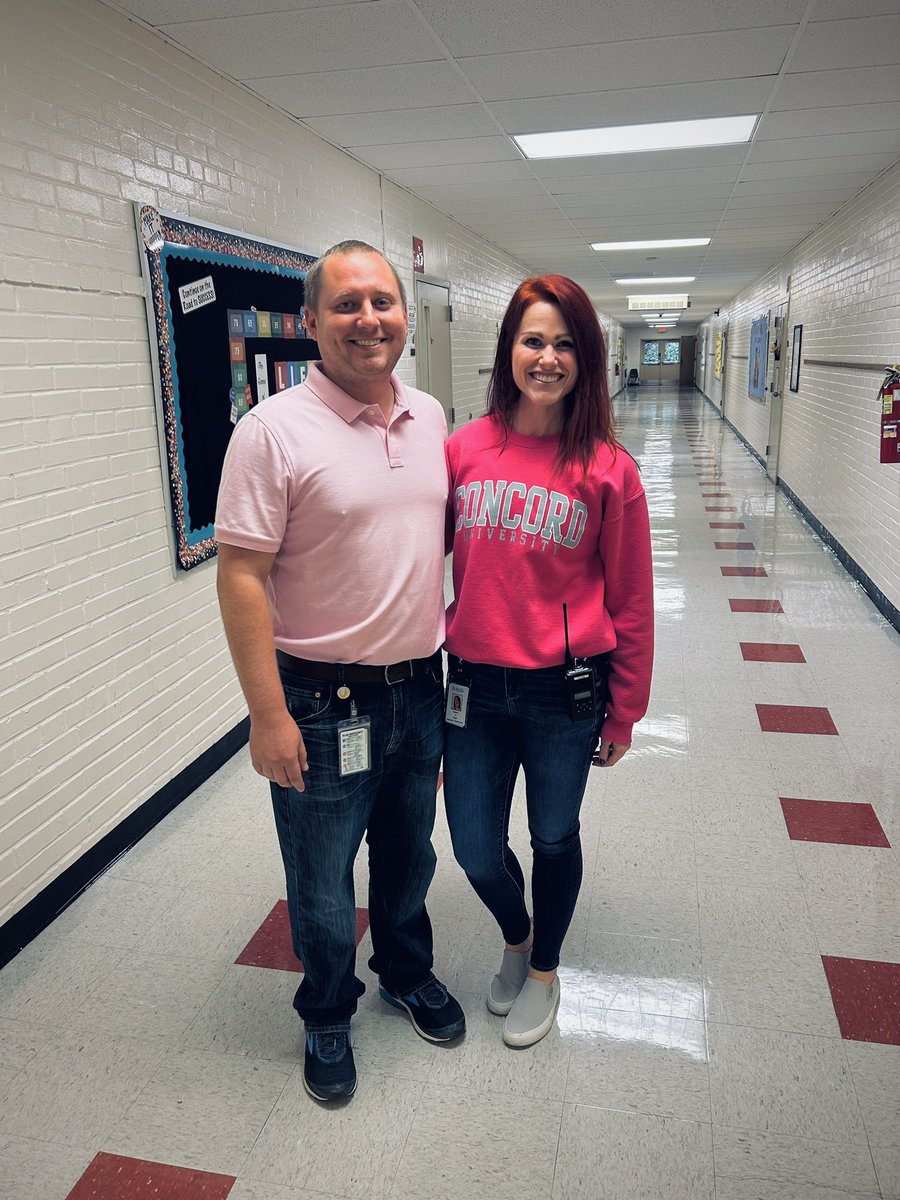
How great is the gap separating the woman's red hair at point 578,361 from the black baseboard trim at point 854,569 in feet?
11.5

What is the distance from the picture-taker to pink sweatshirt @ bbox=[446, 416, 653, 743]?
1553 mm

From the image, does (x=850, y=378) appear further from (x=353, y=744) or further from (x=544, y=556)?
(x=353, y=744)

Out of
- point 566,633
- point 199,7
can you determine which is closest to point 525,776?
point 566,633

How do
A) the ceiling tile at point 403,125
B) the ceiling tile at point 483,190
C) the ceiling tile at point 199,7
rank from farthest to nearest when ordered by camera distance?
1. the ceiling tile at point 483,190
2. the ceiling tile at point 403,125
3. the ceiling tile at point 199,7

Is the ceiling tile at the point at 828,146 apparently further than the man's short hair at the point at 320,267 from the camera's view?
Yes

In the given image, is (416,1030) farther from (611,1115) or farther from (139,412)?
(139,412)

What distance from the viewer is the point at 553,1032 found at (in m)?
1.87

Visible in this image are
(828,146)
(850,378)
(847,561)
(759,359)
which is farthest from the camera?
(759,359)

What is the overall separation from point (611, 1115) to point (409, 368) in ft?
15.6

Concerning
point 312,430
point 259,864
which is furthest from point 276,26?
point 259,864

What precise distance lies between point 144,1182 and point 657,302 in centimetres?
1648

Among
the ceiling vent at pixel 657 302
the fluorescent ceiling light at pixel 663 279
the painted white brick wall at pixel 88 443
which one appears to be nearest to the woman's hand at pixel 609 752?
the painted white brick wall at pixel 88 443

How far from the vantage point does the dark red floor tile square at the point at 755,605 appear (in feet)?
15.9

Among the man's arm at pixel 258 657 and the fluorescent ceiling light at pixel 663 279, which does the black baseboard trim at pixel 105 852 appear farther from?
the fluorescent ceiling light at pixel 663 279
